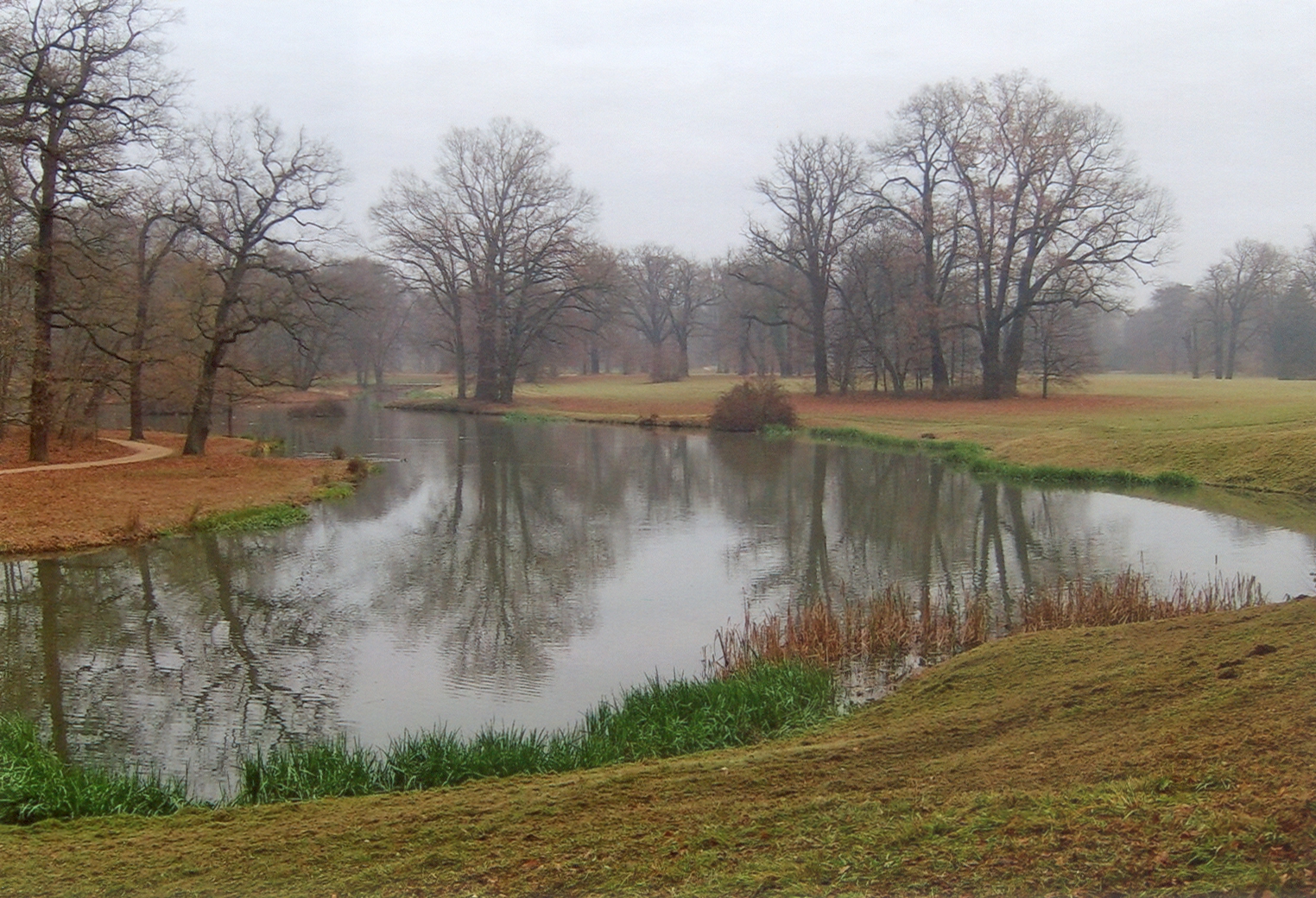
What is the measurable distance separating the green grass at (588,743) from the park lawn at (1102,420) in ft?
60.9

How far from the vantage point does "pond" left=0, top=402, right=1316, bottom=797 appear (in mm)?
9602

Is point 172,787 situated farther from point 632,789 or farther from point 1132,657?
point 1132,657

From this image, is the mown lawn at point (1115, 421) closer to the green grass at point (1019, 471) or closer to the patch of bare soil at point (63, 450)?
the green grass at point (1019, 471)

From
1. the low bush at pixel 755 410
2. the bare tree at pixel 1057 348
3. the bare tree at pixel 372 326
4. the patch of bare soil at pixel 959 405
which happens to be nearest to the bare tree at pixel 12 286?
the low bush at pixel 755 410

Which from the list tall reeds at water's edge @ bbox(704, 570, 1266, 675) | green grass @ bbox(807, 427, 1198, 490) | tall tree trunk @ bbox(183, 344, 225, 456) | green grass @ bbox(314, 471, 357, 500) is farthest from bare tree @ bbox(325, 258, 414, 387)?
tall reeds at water's edge @ bbox(704, 570, 1266, 675)

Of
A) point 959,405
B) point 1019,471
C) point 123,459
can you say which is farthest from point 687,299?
point 123,459

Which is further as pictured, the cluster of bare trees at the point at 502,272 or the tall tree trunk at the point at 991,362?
the tall tree trunk at the point at 991,362

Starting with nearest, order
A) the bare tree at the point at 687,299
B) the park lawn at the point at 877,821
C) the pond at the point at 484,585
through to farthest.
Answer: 1. the park lawn at the point at 877,821
2. the pond at the point at 484,585
3. the bare tree at the point at 687,299

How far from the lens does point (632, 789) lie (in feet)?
19.9

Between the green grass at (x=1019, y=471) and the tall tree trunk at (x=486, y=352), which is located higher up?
the tall tree trunk at (x=486, y=352)

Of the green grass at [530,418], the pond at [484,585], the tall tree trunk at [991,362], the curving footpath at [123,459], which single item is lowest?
the pond at [484,585]

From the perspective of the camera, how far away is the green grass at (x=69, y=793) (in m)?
6.59

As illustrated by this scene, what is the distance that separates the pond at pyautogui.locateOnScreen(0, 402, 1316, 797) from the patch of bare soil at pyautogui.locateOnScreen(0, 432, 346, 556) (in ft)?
2.64

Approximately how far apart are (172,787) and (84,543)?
11.6 meters
